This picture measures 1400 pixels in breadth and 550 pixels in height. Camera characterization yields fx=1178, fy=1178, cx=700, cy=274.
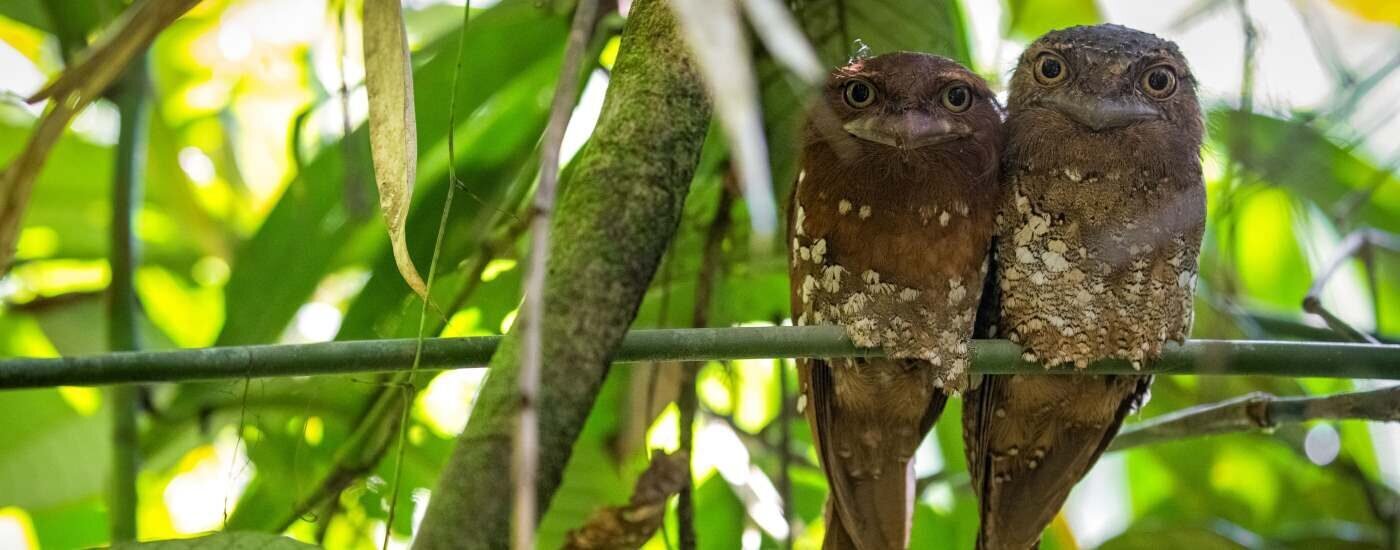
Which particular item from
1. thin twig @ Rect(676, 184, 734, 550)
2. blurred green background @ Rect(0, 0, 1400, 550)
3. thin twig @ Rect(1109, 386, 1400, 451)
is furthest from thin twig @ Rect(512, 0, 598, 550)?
thin twig @ Rect(1109, 386, 1400, 451)

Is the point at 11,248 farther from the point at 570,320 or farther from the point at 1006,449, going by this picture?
the point at 1006,449

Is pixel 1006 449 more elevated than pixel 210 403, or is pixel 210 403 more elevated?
pixel 210 403

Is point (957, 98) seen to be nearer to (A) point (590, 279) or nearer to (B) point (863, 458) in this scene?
(B) point (863, 458)

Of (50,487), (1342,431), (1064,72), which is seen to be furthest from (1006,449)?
(50,487)

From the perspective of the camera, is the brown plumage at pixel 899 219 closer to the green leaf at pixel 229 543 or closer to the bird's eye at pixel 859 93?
the bird's eye at pixel 859 93

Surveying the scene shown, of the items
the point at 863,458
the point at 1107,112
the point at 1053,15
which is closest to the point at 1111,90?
the point at 1107,112

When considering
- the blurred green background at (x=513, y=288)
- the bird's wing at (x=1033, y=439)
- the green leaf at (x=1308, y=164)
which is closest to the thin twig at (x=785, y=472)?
the blurred green background at (x=513, y=288)
